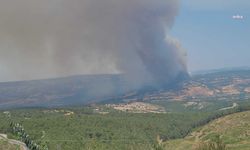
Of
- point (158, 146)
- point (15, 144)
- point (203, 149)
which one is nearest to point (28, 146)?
point (15, 144)

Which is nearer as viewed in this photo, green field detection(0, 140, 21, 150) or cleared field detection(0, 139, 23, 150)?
cleared field detection(0, 139, 23, 150)

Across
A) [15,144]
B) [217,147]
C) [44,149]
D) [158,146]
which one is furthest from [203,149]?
[15,144]

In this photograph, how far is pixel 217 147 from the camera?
146000mm

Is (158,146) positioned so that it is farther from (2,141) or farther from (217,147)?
(2,141)

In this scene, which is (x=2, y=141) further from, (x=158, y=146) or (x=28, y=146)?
(x=158, y=146)

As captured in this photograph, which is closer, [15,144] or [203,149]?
[203,149]

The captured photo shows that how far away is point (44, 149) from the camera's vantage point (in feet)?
555

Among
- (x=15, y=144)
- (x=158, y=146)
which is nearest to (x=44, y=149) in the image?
(x=15, y=144)

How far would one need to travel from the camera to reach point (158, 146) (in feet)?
502

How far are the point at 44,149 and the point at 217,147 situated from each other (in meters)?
58.6

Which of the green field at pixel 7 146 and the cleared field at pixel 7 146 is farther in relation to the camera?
the green field at pixel 7 146

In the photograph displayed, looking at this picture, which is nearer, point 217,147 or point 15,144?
point 217,147

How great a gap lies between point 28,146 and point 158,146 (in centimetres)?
5111

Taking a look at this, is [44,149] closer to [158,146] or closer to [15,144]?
[15,144]
